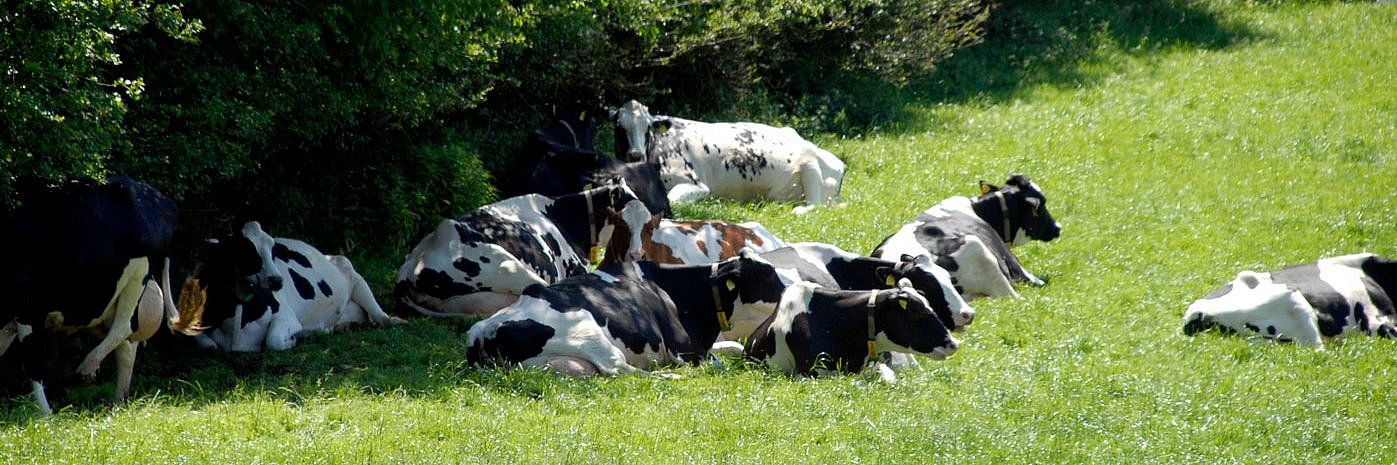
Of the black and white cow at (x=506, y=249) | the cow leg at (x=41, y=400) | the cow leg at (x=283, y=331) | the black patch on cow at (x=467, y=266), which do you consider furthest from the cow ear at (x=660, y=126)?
the cow leg at (x=41, y=400)

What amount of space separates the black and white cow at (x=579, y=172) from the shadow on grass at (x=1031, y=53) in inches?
236

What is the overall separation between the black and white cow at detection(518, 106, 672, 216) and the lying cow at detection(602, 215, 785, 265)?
1592 millimetres

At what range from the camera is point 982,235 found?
1414 centimetres

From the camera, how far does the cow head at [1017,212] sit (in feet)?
49.4

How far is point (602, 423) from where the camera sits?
8258 mm

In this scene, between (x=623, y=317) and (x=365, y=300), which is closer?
(x=623, y=317)

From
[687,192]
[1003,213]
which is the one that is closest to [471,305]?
[687,192]

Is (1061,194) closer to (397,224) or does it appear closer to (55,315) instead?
(397,224)

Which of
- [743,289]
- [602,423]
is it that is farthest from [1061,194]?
[602,423]

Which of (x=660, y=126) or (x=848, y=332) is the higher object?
(x=660, y=126)

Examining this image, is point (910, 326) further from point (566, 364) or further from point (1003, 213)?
point (1003, 213)

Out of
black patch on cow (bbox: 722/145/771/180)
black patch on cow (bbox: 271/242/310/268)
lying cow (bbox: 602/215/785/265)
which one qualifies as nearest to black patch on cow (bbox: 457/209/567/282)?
lying cow (bbox: 602/215/785/265)

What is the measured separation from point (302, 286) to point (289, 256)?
1.32 feet

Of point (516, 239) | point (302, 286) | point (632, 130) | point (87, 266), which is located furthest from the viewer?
point (632, 130)
